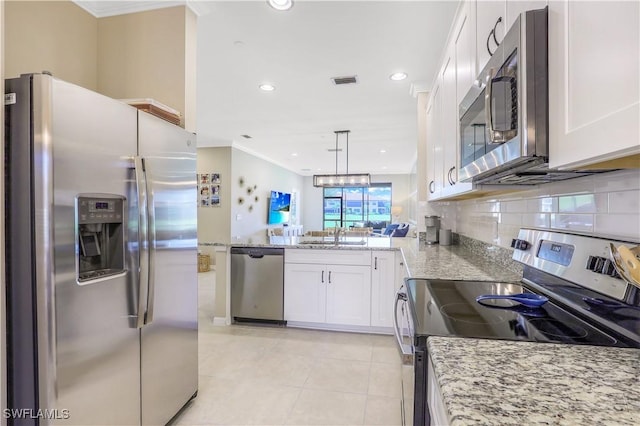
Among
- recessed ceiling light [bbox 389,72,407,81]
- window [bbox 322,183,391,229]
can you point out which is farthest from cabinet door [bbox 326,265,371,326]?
window [bbox 322,183,391,229]

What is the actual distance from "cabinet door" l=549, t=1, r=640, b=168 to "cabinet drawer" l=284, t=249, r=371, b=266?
2433mm

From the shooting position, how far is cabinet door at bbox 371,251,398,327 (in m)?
3.15

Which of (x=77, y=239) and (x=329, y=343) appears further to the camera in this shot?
(x=329, y=343)

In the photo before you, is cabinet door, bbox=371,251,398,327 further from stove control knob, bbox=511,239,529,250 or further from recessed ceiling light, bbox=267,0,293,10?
recessed ceiling light, bbox=267,0,293,10

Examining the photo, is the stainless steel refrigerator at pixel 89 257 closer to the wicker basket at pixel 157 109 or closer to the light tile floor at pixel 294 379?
the wicker basket at pixel 157 109

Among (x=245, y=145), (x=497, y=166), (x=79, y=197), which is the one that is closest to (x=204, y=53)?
(x=79, y=197)

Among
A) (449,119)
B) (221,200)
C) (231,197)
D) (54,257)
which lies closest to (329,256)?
(449,119)

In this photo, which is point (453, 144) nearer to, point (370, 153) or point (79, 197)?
point (79, 197)

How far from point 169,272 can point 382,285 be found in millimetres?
2065

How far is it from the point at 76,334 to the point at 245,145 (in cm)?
567

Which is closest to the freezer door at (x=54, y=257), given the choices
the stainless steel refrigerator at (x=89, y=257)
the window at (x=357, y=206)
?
the stainless steel refrigerator at (x=89, y=257)

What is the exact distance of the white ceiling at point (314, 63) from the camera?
214 cm

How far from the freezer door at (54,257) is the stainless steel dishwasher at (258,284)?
2070 mm

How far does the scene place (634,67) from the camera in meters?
0.57
